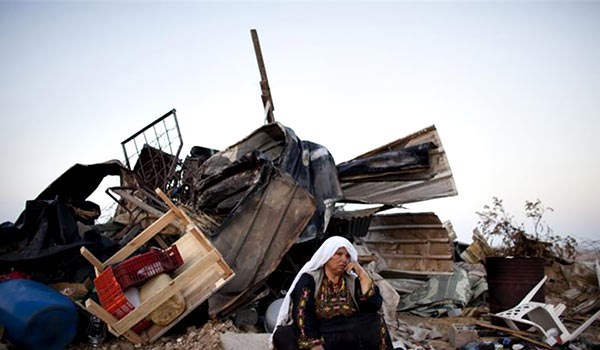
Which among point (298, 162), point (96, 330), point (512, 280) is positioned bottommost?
point (512, 280)

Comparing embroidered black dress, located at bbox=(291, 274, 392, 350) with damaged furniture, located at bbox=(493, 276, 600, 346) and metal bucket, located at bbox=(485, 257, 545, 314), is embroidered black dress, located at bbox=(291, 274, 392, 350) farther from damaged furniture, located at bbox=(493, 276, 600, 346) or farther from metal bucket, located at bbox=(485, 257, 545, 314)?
metal bucket, located at bbox=(485, 257, 545, 314)

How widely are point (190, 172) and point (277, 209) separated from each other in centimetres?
204

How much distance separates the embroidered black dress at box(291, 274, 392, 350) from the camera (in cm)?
338

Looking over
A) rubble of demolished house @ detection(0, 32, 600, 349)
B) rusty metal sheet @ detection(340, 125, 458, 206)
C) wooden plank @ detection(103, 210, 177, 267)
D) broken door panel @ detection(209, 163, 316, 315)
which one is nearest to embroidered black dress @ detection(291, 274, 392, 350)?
rubble of demolished house @ detection(0, 32, 600, 349)

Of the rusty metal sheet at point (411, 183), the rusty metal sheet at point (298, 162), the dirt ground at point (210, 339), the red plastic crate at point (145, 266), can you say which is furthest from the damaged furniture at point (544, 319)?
the red plastic crate at point (145, 266)

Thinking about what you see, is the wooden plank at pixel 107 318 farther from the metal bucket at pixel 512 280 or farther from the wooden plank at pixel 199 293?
the metal bucket at pixel 512 280

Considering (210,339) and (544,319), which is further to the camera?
(544,319)

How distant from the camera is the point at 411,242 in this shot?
26.7 feet

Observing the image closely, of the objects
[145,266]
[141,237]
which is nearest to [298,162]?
[141,237]

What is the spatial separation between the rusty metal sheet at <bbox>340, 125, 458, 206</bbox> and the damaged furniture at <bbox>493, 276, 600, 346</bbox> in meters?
1.90

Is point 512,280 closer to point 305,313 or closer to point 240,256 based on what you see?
point 240,256

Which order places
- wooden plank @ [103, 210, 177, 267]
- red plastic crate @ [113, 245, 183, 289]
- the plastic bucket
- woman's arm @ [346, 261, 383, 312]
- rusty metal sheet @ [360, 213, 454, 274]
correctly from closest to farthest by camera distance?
woman's arm @ [346, 261, 383, 312] < the plastic bucket < red plastic crate @ [113, 245, 183, 289] < wooden plank @ [103, 210, 177, 267] < rusty metal sheet @ [360, 213, 454, 274]

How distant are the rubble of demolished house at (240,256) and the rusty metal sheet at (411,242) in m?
0.02

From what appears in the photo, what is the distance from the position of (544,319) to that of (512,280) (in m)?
Answer: 0.82
